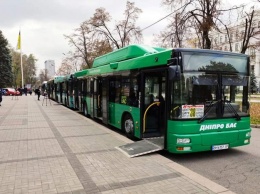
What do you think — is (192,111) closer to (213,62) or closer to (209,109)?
(209,109)

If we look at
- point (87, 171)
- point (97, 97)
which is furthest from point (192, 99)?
point (97, 97)

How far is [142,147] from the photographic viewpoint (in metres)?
7.04

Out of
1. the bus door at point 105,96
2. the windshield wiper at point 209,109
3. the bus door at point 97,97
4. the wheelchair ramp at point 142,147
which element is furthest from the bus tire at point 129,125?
the bus door at point 97,97

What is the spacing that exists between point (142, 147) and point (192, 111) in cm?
163

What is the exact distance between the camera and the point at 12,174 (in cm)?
523

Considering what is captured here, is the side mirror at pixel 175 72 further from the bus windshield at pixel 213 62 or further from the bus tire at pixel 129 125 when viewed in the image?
the bus tire at pixel 129 125

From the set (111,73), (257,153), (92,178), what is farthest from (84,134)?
(257,153)

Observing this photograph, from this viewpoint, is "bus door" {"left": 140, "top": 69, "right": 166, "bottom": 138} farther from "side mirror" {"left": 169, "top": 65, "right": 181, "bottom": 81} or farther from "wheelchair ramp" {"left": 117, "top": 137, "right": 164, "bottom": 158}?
"side mirror" {"left": 169, "top": 65, "right": 181, "bottom": 81}

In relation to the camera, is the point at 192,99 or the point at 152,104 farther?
the point at 152,104

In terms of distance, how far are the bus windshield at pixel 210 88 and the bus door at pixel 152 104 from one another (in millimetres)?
1664

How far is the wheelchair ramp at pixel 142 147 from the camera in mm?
6645

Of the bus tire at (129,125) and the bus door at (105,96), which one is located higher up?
the bus door at (105,96)

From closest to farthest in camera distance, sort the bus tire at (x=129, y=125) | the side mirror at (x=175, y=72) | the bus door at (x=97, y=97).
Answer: the side mirror at (x=175, y=72) < the bus tire at (x=129, y=125) < the bus door at (x=97, y=97)

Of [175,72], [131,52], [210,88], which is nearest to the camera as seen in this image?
[175,72]
